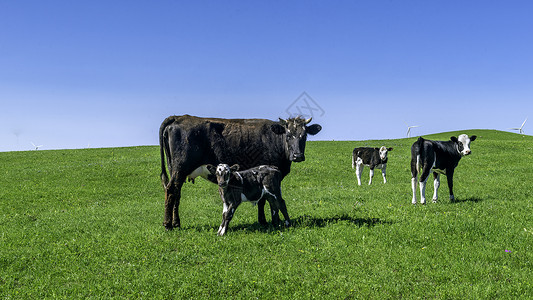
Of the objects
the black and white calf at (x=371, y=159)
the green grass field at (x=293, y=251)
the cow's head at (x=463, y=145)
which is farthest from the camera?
the black and white calf at (x=371, y=159)

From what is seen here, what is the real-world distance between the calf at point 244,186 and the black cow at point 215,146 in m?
0.85

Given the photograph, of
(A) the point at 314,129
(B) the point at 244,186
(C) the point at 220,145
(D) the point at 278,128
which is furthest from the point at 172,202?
(A) the point at 314,129

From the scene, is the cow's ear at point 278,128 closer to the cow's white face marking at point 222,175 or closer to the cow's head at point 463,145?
the cow's white face marking at point 222,175

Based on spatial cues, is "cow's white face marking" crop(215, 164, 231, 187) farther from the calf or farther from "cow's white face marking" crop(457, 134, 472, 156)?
"cow's white face marking" crop(457, 134, 472, 156)

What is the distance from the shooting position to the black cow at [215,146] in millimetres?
12578

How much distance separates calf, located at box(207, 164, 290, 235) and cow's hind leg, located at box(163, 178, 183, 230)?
183 centimetres

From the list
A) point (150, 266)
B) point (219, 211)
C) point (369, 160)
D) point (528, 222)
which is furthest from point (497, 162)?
point (150, 266)

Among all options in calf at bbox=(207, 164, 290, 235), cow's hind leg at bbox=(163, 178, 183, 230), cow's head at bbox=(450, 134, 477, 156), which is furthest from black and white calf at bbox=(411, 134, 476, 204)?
cow's hind leg at bbox=(163, 178, 183, 230)

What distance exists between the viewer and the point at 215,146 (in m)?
12.7

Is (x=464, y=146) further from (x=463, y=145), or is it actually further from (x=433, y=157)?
(x=433, y=157)

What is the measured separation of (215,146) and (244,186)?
1.93 m

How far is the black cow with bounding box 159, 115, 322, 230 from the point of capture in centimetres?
1258

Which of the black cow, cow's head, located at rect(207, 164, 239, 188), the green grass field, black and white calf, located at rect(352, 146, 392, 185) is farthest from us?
black and white calf, located at rect(352, 146, 392, 185)

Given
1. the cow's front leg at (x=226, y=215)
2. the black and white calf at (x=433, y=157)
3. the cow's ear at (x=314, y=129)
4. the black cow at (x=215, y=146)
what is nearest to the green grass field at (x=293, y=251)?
the cow's front leg at (x=226, y=215)
